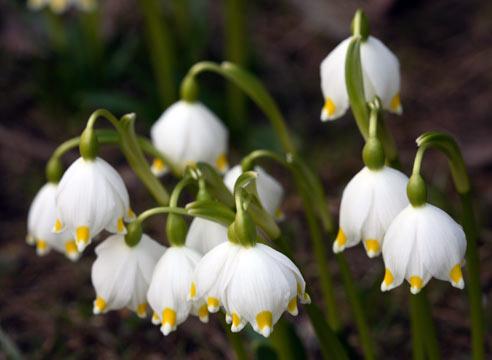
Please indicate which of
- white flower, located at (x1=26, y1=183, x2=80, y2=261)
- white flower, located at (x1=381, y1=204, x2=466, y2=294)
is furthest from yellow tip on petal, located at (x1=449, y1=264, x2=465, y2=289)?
white flower, located at (x1=26, y1=183, x2=80, y2=261)

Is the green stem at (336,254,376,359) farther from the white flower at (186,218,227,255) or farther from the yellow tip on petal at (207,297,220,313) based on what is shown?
the yellow tip on petal at (207,297,220,313)

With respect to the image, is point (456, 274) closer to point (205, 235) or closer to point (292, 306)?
point (292, 306)

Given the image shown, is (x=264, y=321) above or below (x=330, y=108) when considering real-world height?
below

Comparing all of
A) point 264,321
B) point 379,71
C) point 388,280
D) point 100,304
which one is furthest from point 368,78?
point 100,304

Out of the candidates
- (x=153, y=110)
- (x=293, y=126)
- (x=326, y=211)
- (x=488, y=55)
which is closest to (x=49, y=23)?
(x=153, y=110)

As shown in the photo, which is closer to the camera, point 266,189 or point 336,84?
point 336,84

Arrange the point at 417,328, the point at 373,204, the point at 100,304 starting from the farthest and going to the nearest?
1. the point at 417,328
2. the point at 100,304
3. the point at 373,204
